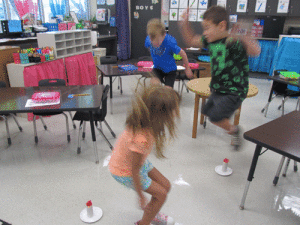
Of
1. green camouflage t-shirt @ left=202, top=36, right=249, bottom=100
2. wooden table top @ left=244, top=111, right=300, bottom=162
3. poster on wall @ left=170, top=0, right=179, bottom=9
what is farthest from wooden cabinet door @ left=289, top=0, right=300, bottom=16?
wooden table top @ left=244, top=111, right=300, bottom=162

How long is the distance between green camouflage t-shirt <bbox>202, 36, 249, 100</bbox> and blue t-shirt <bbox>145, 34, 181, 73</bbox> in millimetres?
974

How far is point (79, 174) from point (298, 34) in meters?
5.49

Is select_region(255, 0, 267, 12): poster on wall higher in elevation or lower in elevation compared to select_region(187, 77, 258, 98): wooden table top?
higher

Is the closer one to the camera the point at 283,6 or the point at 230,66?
the point at 230,66

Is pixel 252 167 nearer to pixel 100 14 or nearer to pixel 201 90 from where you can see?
pixel 201 90

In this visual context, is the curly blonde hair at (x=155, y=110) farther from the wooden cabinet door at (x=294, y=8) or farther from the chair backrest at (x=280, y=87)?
the wooden cabinet door at (x=294, y=8)

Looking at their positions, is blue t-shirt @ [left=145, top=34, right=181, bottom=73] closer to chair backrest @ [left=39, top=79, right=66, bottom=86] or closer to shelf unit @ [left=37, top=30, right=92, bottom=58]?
chair backrest @ [left=39, top=79, right=66, bottom=86]

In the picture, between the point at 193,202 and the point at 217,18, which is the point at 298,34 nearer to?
the point at 217,18

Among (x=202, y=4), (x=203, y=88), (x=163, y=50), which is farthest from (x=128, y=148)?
(x=202, y=4)

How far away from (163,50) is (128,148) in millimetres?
2184

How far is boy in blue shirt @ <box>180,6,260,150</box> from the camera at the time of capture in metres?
1.94

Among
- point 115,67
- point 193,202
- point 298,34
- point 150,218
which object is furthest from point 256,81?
point 150,218

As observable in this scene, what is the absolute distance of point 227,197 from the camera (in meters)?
1.96

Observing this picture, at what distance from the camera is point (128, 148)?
3.83ft
